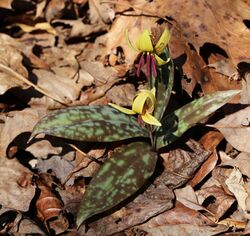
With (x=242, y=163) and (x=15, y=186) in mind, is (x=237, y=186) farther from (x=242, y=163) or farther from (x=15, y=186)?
(x=15, y=186)

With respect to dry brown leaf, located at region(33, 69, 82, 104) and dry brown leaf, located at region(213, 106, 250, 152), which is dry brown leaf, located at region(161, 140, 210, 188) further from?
dry brown leaf, located at region(33, 69, 82, 104)

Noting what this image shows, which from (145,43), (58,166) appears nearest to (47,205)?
(58,166)

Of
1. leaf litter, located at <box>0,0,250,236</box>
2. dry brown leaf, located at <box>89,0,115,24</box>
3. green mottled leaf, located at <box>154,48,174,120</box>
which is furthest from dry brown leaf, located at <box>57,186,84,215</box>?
dry brown leaf, located at <box>89,0,115,24</box>

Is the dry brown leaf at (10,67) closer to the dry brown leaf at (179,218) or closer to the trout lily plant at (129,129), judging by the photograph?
the trout lily plant at (129,129)

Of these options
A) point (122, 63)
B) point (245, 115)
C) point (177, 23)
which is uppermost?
point (177, 23)

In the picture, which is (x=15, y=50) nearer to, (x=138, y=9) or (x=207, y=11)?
(x=138, y=9)

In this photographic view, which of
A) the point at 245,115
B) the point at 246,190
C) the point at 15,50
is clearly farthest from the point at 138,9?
the point at 246,190
